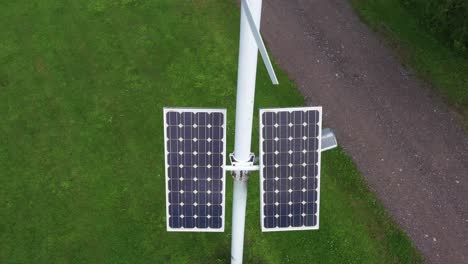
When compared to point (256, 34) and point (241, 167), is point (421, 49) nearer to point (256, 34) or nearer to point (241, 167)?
point (241, 167)

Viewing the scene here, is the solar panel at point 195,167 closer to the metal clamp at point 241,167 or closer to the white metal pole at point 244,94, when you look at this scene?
the metal clamp at point 241,167

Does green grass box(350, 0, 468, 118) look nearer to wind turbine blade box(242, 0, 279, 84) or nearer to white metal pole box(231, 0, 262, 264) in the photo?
white metal pole box(231, 0, 262, 264)

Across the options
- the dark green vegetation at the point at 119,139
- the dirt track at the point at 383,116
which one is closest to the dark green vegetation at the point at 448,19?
the dirt track at the point at 383,116

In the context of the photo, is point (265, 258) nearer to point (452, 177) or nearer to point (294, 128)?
point (294, 128)

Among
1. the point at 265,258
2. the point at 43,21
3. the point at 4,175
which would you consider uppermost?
the point at 43,21

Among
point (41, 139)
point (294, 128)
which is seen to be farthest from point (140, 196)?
point (294, 128)

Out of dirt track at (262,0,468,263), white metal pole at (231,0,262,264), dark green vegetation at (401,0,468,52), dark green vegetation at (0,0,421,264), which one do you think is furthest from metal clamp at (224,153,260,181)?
dark green vegetation at (401,0,468,52)

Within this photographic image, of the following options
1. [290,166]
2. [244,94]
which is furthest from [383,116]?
[244,94]
